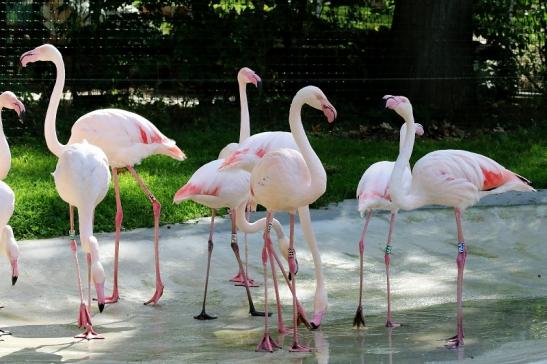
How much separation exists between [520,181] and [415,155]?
3629 millimetres

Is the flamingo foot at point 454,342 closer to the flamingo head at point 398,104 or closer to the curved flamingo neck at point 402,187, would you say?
the curved flamingo neck at point 402,187

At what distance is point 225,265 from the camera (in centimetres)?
636

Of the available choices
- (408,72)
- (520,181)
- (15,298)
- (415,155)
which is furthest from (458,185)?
(408,72)

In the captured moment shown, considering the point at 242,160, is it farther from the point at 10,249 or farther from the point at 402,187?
the point at 10,249

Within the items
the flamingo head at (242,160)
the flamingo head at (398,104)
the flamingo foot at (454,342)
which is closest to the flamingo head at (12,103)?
the flamingo head at (242,160)

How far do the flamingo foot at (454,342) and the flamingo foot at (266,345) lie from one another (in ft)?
2.76

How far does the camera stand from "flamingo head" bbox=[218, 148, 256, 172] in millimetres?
5605

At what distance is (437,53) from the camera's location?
1070 cm

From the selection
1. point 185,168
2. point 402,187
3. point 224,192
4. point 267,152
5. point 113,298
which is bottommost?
point 113,298

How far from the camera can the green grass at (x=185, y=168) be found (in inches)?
269

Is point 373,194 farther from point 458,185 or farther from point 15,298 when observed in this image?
point 15,298

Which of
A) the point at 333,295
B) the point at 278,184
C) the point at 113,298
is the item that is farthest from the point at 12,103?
the point at 333,295

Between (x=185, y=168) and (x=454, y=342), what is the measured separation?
402 cm

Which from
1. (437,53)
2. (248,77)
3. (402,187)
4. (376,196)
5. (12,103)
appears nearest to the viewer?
(402,187)
